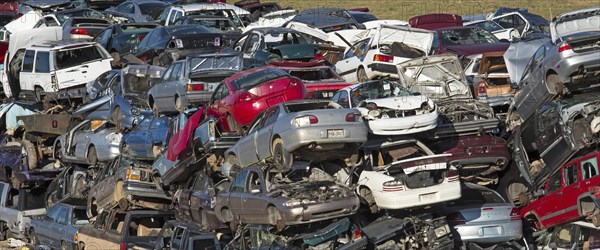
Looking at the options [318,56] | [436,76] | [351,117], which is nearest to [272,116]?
[351,117]

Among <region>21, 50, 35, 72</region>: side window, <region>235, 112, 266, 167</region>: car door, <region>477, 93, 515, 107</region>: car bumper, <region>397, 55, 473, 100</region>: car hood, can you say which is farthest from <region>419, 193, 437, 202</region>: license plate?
<region>21, 50, 35, 72</region>: side window

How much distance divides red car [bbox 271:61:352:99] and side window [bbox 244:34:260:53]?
406 centimetres

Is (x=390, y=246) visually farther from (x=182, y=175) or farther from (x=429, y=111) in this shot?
(x=182, y=175)

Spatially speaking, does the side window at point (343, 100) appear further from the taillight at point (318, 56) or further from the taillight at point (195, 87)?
the taillight at point (318, 56)

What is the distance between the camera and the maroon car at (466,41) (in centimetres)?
3422

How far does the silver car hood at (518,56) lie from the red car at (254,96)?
494cm

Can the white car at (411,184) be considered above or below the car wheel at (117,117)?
above

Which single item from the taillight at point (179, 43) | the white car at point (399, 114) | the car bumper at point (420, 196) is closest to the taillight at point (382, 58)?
→ the white car at point (399, 114)

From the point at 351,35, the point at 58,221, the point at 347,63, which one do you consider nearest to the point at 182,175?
the point at 58,221

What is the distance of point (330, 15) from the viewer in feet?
143

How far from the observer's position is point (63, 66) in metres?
39.9

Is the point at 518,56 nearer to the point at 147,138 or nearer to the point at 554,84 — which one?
the point at 554,84

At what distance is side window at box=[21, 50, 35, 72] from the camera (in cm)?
4048

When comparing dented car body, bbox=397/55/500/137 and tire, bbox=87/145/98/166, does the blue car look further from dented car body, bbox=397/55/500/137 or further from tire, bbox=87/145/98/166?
dented car body, bbox=397/55/500/137
